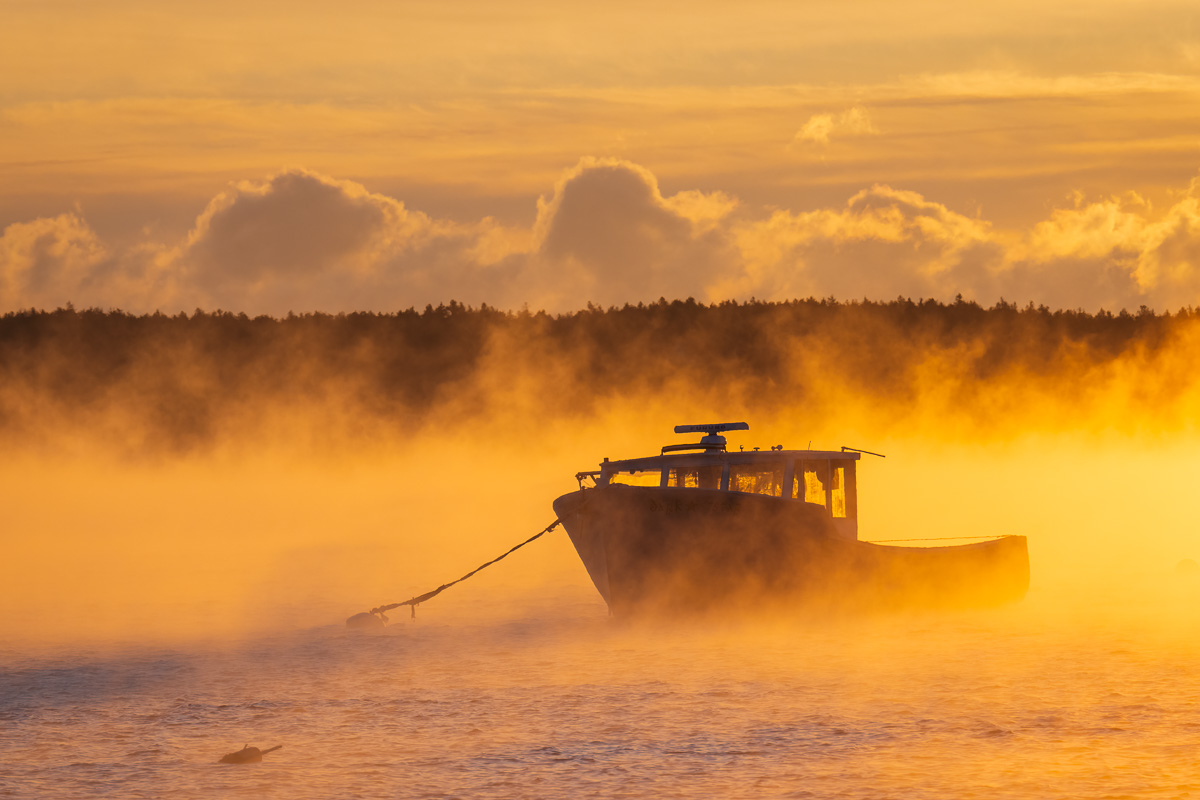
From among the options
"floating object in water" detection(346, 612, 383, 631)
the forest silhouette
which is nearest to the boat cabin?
"floating object in water" detection(346, 612, 383, 631)

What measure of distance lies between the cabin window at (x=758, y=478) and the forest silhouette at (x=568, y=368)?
81.1 metres

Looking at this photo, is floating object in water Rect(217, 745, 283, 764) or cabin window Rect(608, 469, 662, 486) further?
cabin window Rect(608, 469, 662, 486)

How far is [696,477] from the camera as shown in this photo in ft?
104

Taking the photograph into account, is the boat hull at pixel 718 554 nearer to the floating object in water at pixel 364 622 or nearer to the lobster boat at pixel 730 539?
the lobster boat at pixel 730 539

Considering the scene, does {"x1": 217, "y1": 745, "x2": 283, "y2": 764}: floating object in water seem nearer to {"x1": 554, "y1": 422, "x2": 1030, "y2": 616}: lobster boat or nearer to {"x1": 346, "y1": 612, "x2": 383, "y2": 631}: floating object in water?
{"x1": 554, "y1": 422, "x2": 1030, "y2": 616}: lobster boat

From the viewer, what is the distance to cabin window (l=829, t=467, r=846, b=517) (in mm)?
32531

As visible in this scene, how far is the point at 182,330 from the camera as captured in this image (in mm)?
128750

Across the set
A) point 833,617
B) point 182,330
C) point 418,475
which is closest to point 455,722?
point 833,617

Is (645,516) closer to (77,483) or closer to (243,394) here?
(77,483)

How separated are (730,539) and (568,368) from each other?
323ft

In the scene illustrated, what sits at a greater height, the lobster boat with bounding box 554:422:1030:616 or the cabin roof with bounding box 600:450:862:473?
the cabin roof with bounding box 600:450:862:473

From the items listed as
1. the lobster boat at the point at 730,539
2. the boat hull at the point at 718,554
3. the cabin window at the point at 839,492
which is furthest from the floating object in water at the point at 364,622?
the cabin window at the point at 839,492

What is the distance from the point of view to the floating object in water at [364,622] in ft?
108

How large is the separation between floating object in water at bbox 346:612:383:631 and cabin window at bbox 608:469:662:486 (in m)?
5.77
